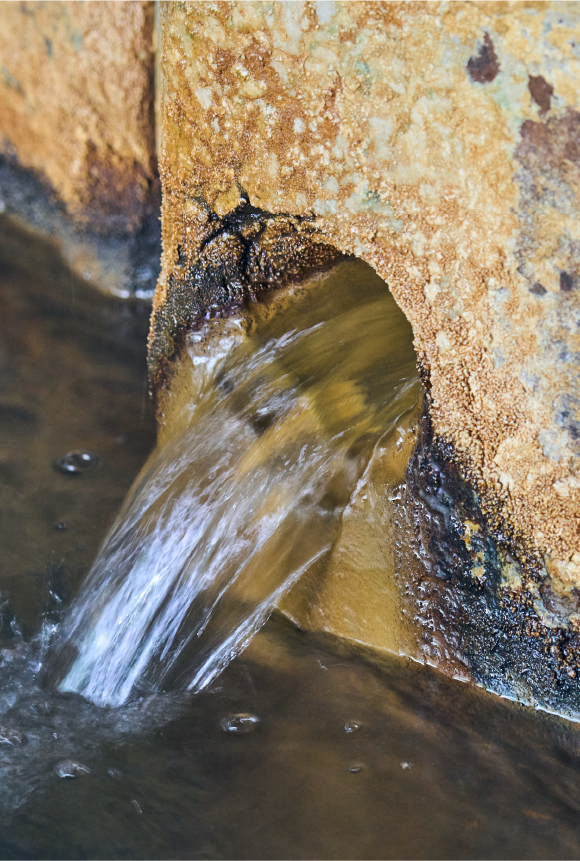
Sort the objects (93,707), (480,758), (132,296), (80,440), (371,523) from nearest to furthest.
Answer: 1. (480,758)
2. (93,707)
3. (371,523)
4. (80,440)
5. (132,296)

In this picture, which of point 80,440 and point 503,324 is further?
point 80,440

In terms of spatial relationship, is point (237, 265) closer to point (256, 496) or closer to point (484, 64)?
point (256, 496)

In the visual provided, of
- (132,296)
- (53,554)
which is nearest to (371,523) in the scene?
(53,554)

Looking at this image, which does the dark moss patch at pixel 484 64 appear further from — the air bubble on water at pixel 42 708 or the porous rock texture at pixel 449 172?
the air bubble on water at pixel 42 708

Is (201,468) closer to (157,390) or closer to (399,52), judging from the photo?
(157,390)

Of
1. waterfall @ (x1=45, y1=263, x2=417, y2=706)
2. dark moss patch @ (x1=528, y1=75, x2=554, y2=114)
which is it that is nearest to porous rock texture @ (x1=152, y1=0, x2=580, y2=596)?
dark moss patch @ (x1=528, y1=75, x2=554, y2=114)

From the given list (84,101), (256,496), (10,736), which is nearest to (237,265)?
(256,496)

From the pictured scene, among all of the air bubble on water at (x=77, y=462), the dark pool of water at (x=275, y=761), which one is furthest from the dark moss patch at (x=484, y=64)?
the air bubble on water at (x=77, y=462)
